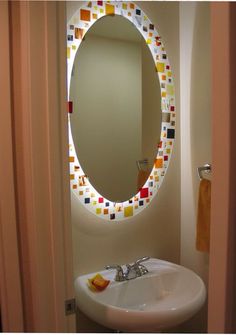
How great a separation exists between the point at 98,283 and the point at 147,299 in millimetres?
335

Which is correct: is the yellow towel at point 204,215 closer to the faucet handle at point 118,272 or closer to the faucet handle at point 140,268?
the faucet handle at point 140,268

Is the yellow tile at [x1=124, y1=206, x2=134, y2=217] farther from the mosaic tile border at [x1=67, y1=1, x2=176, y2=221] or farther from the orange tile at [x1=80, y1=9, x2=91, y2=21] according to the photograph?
the orange tile at [x1=80, y1=9, x2=91, y2=21]

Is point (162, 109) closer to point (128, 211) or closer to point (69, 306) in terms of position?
point (128, 211)

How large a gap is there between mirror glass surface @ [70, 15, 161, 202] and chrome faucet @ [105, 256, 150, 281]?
369 mm

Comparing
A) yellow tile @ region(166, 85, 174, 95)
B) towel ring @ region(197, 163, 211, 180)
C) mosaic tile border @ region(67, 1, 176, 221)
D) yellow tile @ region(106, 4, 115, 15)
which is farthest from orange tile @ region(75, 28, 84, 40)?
towel ring @ region(197, 163, 211, 180)

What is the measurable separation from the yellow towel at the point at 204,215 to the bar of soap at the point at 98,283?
58cm

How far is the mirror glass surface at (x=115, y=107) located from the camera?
1.51m

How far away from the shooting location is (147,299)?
156 cm

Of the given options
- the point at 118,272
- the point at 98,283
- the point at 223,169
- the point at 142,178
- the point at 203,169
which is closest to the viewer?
the point at 223,169

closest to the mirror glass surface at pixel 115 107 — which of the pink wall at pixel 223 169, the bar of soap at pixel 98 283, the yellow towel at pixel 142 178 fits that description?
the yellow towel at pixel 142 178

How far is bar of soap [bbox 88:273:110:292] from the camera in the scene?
140 cm

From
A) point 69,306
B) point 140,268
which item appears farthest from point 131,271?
point 69,306

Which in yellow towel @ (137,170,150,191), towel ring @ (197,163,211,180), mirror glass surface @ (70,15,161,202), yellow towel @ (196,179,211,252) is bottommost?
yellow towel @ (196,179,211,252)

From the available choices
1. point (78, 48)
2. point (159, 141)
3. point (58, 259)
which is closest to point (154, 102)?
point (159, 141)
